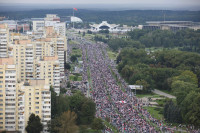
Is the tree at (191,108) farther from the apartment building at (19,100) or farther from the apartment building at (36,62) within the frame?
the apartment building at (19,100)

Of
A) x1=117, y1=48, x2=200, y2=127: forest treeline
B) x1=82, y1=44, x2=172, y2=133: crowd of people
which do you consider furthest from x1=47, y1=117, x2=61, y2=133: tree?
x1=117, y1=48, x2=200, y2=127: forest treeline

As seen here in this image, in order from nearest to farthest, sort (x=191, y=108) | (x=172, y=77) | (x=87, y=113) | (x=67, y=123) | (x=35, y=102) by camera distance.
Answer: (x=35, y=102), (x=67, y=123), (x=87, y=113), (x=191, y=108), (x=172, y=77)

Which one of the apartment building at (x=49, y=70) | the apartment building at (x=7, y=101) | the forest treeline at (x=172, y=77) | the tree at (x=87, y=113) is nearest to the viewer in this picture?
the apartment building at (x=7, y=101)

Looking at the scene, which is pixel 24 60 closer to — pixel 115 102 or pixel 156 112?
pixel 115 102

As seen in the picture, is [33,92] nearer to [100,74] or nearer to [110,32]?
[100,74]

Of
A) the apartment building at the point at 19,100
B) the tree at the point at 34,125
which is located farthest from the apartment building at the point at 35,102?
the tree at the point at 34,125

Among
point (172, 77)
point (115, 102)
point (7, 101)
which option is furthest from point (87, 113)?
point (172, 77)

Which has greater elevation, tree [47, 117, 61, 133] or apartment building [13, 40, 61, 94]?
apartment building [13, 40, 61, 94]

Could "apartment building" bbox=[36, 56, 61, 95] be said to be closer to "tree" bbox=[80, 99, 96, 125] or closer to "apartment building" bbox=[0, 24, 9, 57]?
"tree" bbox=[80, 99, 96, 125]

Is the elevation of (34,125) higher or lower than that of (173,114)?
higher
